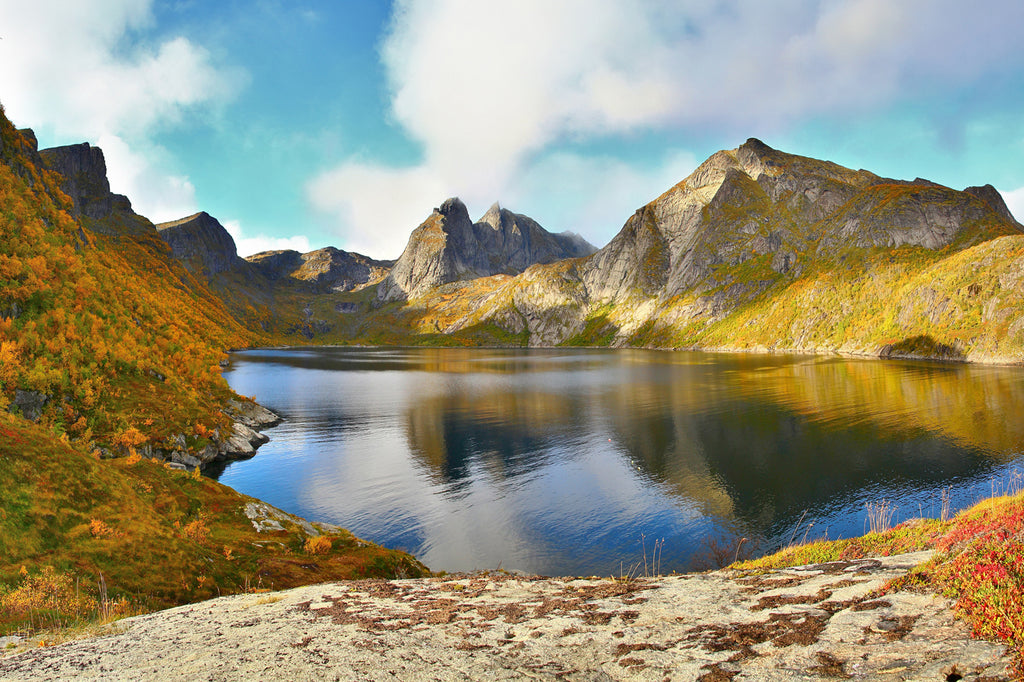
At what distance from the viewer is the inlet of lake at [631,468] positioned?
3159cm

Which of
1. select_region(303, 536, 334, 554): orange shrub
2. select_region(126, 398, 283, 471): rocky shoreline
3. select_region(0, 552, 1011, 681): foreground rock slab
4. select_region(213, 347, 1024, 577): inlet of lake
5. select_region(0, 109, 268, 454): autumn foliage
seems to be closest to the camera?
select_region(0, 552, 1011, 681): foreground rock slab

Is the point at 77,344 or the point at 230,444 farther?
the point at 230,444

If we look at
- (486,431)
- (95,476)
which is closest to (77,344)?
(95,476)

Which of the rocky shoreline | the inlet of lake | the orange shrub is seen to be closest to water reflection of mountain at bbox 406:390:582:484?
the inlet of lake

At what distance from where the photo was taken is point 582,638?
33.3ft

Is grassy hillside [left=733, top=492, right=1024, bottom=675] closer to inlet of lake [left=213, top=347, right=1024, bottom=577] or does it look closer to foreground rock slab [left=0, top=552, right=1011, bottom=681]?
foreground rock slab [left=0, top=552, right=1011, bottom=681]

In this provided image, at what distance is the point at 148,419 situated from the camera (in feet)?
124

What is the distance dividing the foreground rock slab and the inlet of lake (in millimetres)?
16069

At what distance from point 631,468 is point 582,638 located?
124 feet

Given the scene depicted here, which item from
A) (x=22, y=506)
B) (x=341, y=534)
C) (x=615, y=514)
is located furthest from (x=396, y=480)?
(x=22, y=506)

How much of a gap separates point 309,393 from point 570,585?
95583mm

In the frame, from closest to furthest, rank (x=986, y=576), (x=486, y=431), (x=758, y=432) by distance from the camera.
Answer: (x=986, y=576) → (x=758, y=432) → (x=486, y=431)

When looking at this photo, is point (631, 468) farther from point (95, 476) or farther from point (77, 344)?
point (77, 344)

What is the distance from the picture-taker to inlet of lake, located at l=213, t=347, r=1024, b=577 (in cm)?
3159
